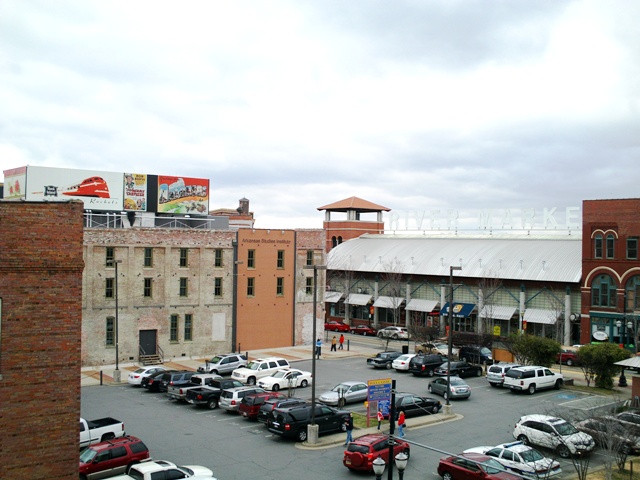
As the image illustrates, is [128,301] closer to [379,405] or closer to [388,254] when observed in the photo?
[379,405]

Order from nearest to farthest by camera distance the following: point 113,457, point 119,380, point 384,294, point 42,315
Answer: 1. point 42,315
2. point 113,457
3. point 119,380
4. point 384,294

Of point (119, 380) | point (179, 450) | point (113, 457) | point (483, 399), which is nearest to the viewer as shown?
point (113, 457)

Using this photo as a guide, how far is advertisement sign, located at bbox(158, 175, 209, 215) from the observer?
189 ft

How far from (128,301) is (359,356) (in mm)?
20348

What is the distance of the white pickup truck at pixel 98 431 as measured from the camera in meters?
27.0

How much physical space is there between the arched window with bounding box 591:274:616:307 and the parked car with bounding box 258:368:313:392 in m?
34.5

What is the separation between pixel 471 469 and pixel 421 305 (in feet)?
174

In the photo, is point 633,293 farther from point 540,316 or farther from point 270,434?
point 270,434

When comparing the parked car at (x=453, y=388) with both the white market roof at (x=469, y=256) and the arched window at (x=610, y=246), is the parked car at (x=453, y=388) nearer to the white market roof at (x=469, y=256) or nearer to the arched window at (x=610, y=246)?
the white market roof at (x=469, y=256)

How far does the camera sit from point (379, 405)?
1260 inches

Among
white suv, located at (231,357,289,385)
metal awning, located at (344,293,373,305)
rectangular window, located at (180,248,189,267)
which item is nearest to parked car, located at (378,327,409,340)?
metal awning, located at (344,293,373,305)

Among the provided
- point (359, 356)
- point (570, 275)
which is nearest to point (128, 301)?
point (359, 356)

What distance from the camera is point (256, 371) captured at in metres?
43.1

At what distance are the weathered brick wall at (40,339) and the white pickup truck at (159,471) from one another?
24.7 feet
